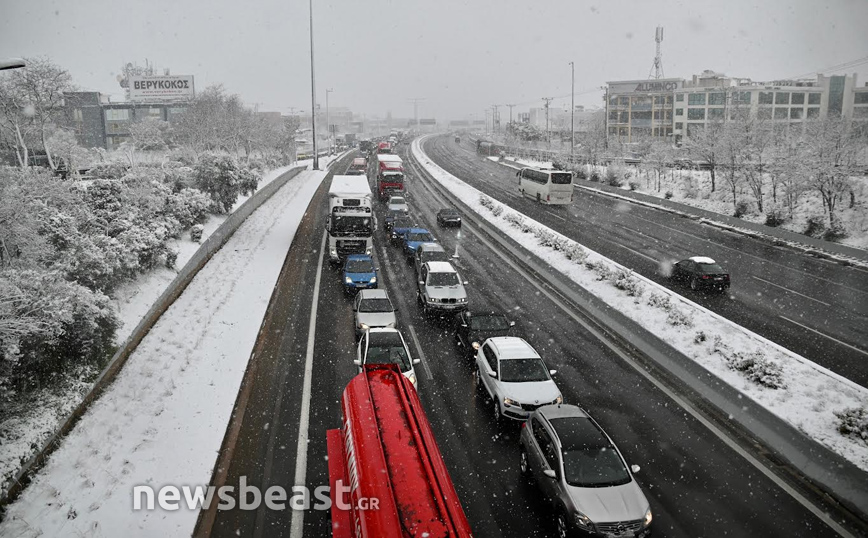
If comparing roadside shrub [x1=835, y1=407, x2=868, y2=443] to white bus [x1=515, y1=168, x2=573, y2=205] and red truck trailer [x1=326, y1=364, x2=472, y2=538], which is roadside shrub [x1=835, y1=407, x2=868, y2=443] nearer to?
red truck trailer [x1=326, y1=364, x2=472, y2=538]

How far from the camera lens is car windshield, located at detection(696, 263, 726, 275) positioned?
23594 millimetres

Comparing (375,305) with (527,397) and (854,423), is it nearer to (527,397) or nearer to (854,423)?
(527,397)

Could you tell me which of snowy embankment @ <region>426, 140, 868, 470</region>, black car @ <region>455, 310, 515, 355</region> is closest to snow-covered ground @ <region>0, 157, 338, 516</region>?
black car @ <region>455, 310, 515, 355</region>

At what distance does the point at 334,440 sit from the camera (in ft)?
33.7

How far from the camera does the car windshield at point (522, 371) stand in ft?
44.2

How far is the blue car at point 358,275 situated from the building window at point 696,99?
310ft

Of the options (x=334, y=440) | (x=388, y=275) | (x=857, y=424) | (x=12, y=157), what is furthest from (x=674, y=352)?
(x=12, y=157)

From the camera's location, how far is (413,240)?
1176 inches

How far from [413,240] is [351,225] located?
154 inches

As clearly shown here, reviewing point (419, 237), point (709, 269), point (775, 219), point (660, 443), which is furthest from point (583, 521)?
point (775, 219)

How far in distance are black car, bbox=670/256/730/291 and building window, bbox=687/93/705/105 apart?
285ft

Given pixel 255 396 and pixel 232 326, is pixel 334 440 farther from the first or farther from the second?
pixel 232 326

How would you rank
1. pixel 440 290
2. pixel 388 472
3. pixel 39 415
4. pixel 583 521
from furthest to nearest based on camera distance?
pixel 440 290 → pixel 39 415 → pixel 583 521 → pixel 388 472

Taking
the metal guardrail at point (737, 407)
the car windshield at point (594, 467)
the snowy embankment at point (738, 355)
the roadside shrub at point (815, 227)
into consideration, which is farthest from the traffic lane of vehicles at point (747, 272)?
the car windshield at point (594, 467)
